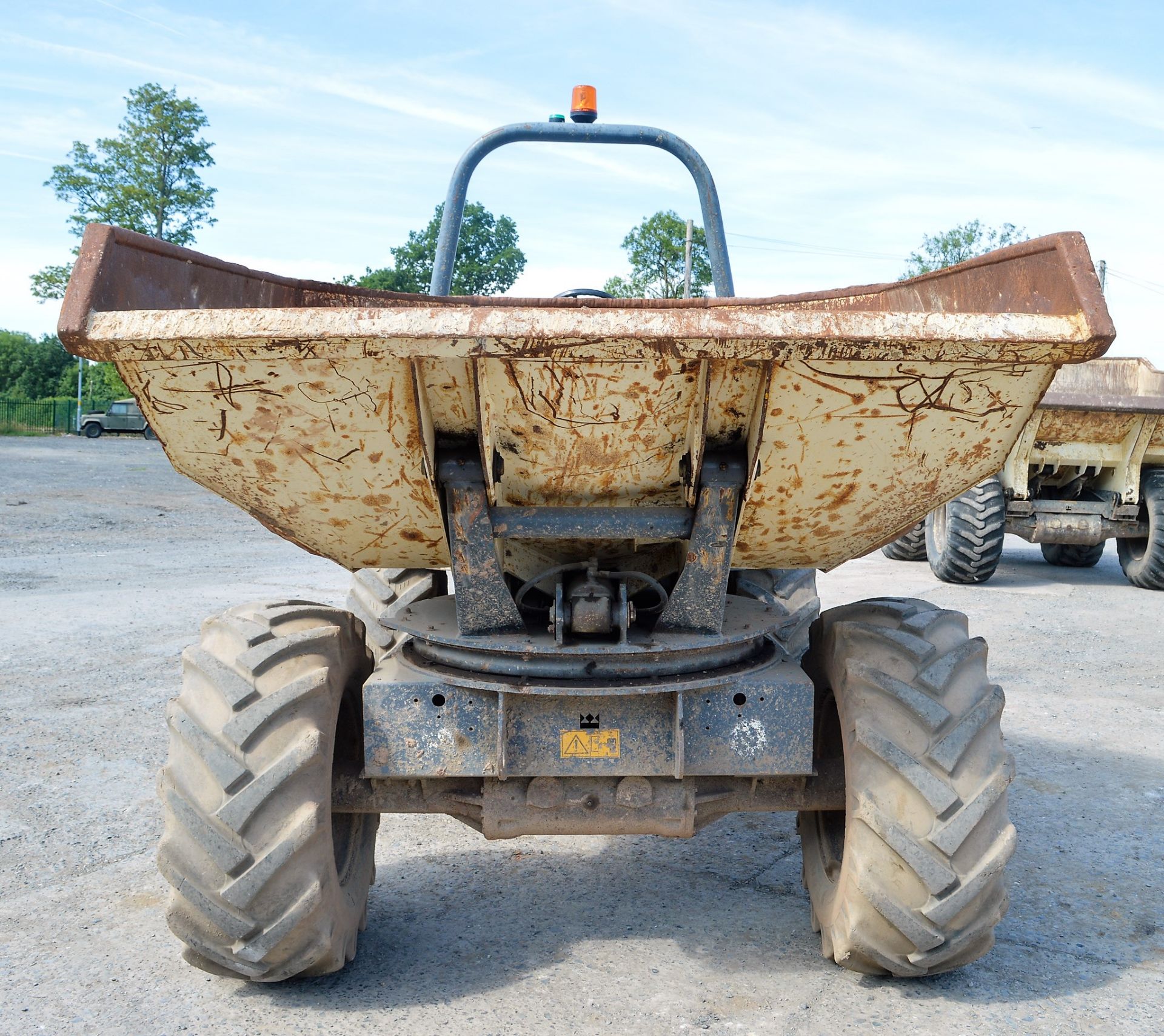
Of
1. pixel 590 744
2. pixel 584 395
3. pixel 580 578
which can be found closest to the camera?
pixel 584 395

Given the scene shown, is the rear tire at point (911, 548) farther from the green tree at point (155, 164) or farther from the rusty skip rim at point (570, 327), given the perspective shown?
the green tree at point (155, 164)

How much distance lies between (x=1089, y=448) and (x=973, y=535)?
4.67 feet

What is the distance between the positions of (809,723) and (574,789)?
62 centimetres

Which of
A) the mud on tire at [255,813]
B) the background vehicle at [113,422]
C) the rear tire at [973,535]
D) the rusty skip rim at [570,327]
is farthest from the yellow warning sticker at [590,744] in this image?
the background vehicle at [113,422]

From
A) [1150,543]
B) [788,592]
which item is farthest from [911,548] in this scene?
[788,592]

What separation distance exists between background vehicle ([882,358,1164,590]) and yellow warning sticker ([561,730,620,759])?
7.08 metres

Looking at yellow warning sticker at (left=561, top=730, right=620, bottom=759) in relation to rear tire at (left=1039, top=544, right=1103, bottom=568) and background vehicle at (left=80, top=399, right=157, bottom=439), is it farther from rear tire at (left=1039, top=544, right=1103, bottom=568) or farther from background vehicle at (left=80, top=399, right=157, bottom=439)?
background vehicle at (left=80, top=399, right=157, bottom=439)

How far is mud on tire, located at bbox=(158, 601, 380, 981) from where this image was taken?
2.30 metres

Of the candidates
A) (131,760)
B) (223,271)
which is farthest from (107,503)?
(223,271)

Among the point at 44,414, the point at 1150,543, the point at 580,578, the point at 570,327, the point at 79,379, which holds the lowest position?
the point at 44,414

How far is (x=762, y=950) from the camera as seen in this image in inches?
111

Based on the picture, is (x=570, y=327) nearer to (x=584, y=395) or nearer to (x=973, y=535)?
(x=584, y=395)

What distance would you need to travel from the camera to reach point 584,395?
7.38 ft

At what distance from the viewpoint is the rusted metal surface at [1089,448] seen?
A: 8930 millimetres
